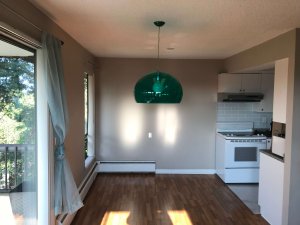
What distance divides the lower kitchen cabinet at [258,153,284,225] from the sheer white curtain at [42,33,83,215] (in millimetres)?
2599

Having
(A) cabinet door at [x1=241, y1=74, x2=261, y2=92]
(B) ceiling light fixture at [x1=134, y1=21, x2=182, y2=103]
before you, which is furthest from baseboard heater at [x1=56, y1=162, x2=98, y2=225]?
(A) cabinet door at [x1=241, y1=74, x2=261, y2=92]

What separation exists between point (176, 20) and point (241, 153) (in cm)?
349

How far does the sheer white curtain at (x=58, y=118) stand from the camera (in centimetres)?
277

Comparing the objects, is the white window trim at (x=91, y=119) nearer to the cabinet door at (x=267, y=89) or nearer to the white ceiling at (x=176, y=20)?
the white ceiling at (x=176, y=20)

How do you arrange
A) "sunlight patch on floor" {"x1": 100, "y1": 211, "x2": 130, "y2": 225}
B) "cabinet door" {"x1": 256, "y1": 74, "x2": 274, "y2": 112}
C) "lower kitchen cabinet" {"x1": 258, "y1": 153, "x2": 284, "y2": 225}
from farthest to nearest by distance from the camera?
"cabinet door" {"x1": 256, "y1": 74, "x2": 274, "y2": 112} → "sunlight patch on floor" {"x1": 100, "y1": 211, "x2": 130, "y2": 225} → "lower kitchen cabinet" {"x1": 258, "y1": 153, "x2": 284, "y2": 225}

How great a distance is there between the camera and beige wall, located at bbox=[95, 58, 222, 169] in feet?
20.3

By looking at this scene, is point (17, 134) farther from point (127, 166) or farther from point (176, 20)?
point (127, 166)

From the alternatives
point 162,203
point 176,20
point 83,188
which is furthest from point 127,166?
point 176,20

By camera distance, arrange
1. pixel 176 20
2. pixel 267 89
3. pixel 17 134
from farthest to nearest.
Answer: pixel 267 89 → pixel 176 20 → pixel 17 134

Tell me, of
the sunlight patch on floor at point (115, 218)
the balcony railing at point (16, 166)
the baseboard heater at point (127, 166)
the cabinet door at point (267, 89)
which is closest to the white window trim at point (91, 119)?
the baseboard heater at point (127, 166)

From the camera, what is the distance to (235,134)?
581cm

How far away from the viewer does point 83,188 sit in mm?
4742

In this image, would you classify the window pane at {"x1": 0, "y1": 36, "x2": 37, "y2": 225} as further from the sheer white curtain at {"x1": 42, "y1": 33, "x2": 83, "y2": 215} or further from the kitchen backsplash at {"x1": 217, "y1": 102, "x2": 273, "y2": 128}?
the kitchen backsplash at {"x1": 217, "y1": 102, "x2": 273, "y2": 128}

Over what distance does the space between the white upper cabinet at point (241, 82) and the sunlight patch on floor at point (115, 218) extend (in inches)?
132
